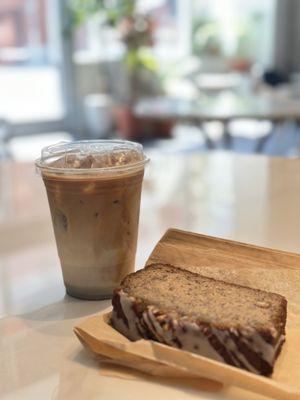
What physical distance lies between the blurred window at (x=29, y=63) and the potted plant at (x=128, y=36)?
0.46 meters

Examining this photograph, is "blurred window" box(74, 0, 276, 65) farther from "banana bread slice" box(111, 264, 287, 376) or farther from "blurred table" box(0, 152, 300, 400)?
"banana bread slice" box(111, 264, 287, 376)

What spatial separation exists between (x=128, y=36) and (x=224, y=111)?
9.16 feet

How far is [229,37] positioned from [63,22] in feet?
9.69

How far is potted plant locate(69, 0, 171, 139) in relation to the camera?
6121mm

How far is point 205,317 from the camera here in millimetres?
541

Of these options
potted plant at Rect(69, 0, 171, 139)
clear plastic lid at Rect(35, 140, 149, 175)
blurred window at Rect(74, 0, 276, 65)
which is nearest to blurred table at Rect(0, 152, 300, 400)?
clear plastic lid at Rect(35, 140, 149, 175)

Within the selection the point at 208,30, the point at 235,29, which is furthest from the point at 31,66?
the point at 235,29

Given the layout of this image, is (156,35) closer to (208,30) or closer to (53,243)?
(208,30)

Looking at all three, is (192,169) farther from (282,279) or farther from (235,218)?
(282,279)

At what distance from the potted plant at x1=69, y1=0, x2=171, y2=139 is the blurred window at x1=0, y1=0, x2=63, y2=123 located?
46cm

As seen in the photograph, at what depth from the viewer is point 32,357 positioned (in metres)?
0.60

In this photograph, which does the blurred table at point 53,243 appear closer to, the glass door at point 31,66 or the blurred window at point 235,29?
the glass door at point 31,66

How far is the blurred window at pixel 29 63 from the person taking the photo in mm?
6320

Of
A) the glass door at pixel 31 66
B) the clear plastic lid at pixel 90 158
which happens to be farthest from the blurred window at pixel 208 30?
the clear plastic lid at pixel 90 158
